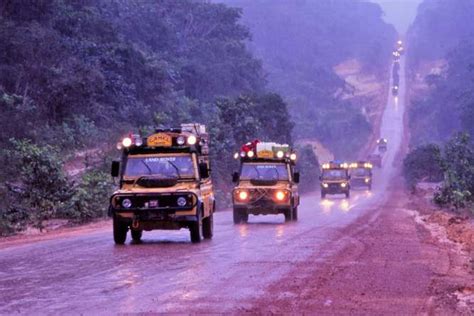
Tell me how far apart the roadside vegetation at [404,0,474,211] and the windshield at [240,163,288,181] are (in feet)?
49.3

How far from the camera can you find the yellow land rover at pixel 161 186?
21.2 meters

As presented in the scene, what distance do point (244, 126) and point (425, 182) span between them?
24995 millimetres

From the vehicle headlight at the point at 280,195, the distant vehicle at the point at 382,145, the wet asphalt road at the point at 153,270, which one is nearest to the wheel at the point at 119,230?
the wet asphalt road at the point at 153,270

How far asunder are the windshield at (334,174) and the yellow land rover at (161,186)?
125 ft

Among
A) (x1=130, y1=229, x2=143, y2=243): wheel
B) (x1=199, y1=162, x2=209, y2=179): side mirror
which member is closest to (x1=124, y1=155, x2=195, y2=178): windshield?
(x1=199, y1=162, x2=209, y2=179): side mirror

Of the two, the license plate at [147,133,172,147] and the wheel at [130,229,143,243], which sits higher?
the license plate at [147,133,172,147]

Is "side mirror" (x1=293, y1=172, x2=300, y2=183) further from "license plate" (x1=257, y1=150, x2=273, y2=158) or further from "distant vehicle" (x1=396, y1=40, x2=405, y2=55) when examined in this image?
"distant vehicle" (x1=396, y1=40, x2=405, y2=55)

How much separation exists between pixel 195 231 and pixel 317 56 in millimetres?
135814

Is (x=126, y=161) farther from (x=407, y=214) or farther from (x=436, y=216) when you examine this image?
(x=407, y=214)

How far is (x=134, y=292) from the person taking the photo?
13445 millimetres

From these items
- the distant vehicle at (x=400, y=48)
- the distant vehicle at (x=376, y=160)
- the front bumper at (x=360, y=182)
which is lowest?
the front bumper at (x=360, y=182)

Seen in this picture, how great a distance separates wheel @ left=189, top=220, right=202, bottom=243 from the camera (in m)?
21.7

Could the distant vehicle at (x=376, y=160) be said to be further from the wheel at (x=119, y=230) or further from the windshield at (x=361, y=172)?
the wheel at (x=119, y=230)

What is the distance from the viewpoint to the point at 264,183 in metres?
31.5
